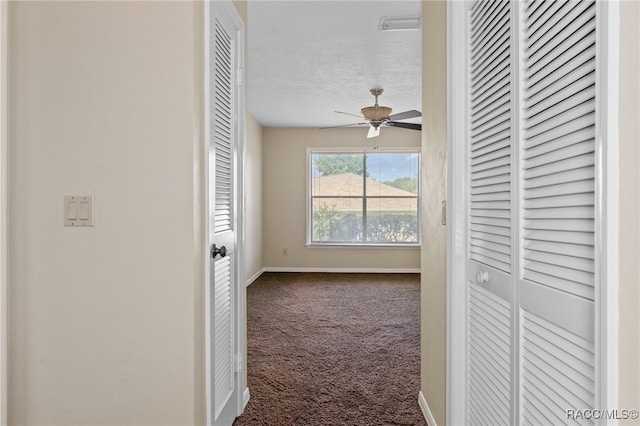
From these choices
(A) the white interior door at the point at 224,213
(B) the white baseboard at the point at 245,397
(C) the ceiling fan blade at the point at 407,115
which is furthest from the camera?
(C) the ceiling fan blade at the point at 407,115

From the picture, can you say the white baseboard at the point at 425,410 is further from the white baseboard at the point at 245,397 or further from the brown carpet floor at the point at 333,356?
the white baseboard at the point at 245,397

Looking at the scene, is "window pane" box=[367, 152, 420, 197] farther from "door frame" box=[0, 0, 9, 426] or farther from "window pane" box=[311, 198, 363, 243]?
"door frame" box=[0, 0, 9, 426]

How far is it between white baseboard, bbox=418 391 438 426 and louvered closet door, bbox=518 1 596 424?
101cm

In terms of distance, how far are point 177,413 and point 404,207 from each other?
618 centimetres

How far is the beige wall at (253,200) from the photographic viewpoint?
645cm

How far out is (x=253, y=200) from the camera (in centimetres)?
684

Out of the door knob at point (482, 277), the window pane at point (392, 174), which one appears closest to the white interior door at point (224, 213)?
the door knob at point (482, 277)

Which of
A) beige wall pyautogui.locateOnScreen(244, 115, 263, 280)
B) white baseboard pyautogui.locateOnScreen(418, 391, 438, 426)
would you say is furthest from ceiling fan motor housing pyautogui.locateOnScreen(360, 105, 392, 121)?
white baseboard pyautogui.locateOnScreen(418, 391, 438, 426)

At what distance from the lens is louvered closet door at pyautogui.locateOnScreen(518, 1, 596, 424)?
0.98 metres

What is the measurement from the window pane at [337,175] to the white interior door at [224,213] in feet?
17.0

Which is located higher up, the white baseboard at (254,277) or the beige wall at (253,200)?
the beige wall at (253,200)

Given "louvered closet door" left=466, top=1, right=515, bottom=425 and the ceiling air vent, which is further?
the ceiling air vent

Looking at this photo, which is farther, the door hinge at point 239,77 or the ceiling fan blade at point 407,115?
the ceiling fan blade at point 407,115
